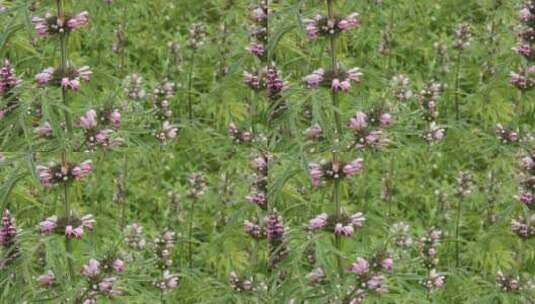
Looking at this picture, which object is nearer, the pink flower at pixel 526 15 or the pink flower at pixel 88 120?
the pink flower at pixel 88 120

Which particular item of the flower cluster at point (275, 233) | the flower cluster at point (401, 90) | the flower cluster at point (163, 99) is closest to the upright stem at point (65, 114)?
the flower cluster at point (275, 233)

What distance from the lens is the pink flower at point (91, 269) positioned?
5.69m

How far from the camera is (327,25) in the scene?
5.48 m

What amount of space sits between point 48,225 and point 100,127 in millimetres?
636

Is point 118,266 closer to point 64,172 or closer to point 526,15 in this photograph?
point 64,172

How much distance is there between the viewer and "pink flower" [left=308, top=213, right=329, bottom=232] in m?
5.69

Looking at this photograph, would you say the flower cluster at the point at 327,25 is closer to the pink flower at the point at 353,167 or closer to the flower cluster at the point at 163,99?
the pink flower at the point at 353,167

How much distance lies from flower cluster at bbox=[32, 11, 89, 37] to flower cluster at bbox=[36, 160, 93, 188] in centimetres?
75

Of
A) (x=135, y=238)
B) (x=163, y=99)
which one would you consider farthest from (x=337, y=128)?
(x=163, y=99)

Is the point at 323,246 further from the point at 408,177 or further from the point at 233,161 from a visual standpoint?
the point at 408,177

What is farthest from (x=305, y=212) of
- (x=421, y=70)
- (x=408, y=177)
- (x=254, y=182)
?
(x=421, y=70)

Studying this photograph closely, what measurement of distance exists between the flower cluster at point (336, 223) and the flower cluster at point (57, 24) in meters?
1.75

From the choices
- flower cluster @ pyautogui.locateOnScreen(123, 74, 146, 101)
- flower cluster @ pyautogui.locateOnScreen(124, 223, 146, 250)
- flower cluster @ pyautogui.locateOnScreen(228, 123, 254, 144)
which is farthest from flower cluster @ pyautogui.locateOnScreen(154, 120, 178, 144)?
flower cluster @ pyautogui.locateOnScreen(228, 123, 254, 144)

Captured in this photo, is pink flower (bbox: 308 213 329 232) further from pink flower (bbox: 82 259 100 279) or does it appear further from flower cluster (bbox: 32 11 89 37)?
flower cluster (bbox: 32 11 89 37)
